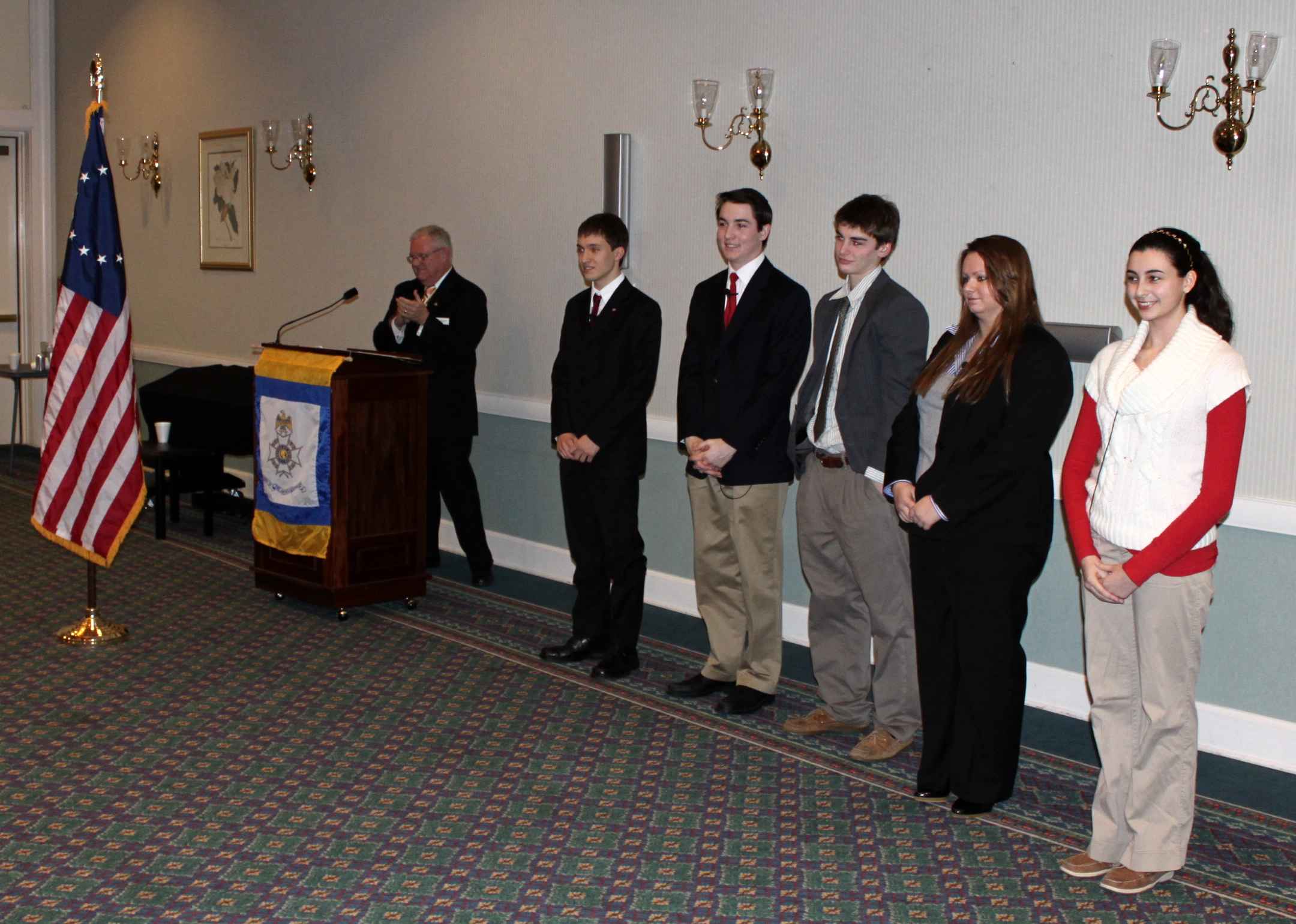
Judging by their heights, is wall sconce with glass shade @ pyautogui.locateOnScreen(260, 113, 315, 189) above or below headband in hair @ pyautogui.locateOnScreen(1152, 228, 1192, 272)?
above

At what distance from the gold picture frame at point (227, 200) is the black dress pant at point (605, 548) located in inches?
165

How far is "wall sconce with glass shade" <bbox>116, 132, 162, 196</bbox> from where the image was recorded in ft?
29.5

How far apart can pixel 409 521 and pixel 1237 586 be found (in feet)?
10.8

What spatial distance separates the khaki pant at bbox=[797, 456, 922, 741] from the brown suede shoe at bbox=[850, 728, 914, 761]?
0.11 feet

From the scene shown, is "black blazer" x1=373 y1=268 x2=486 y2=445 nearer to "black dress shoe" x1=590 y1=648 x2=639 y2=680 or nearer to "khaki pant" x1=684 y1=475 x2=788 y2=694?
"black dress shoe" x1=590 y1=648 x2=639 y2=680

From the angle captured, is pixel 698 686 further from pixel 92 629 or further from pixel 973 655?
pixel 92 629

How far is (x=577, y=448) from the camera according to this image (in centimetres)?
481

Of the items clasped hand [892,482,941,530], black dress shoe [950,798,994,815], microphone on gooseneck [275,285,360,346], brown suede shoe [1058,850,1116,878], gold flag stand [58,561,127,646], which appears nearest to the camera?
brown suede shoe [1058,850,1116,878]

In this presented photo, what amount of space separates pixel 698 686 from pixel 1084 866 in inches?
64.5

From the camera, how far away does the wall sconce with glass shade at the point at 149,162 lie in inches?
354

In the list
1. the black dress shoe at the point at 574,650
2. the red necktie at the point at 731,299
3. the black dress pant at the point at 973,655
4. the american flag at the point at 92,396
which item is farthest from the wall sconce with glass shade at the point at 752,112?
the american flag at the point at 92,396

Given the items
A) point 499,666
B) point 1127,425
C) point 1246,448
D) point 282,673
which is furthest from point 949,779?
point 282,673

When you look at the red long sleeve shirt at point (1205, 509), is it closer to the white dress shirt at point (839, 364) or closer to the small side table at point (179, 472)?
the white dress shirt at point (839, 364)

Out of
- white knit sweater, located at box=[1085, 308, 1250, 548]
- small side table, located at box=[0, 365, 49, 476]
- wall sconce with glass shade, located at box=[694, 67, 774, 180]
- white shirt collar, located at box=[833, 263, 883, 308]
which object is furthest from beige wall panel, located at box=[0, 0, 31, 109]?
white knit sweater, located at box=[1085, 308, 1250, 548]
